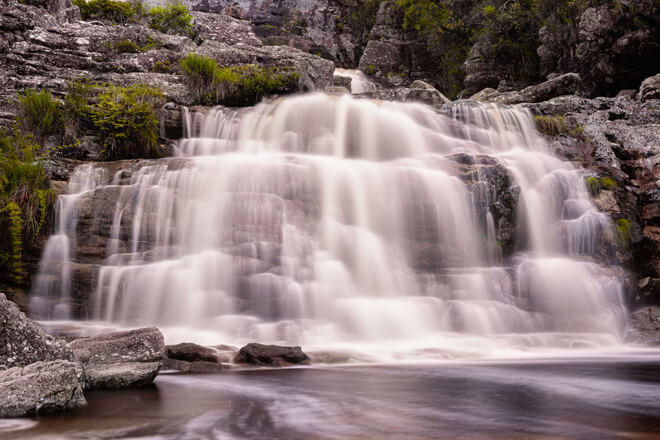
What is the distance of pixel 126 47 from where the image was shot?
15688mm

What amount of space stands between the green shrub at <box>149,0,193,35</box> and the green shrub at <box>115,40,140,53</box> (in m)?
6.07

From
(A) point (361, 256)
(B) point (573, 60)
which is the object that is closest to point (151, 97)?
(A) point (361, 256)

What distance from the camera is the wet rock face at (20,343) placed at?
136 inches

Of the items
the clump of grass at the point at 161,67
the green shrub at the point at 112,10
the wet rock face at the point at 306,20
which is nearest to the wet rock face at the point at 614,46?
the wet rock face at the point at 306,20

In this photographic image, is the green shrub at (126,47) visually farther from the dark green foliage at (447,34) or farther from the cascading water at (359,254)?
the dark green foliage at (447,34)

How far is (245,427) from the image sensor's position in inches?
112

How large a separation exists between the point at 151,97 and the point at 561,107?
39.1 feet

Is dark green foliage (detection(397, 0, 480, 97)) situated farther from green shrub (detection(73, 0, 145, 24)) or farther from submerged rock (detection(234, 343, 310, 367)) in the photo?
submerged rock (detection(234, 343, 310, 367))

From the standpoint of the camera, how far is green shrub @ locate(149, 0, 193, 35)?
850 inches

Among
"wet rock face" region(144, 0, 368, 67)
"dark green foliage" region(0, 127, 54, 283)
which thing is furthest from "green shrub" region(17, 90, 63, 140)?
"wet rock face" region(144, 0, 368, 67)

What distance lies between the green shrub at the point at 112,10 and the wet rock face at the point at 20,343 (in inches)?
820

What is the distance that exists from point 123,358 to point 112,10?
21.9 metres

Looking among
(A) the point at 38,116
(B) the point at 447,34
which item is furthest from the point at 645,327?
(B) the point at 447,34

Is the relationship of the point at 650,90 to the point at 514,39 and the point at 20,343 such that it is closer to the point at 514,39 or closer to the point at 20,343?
the point at 514,39
